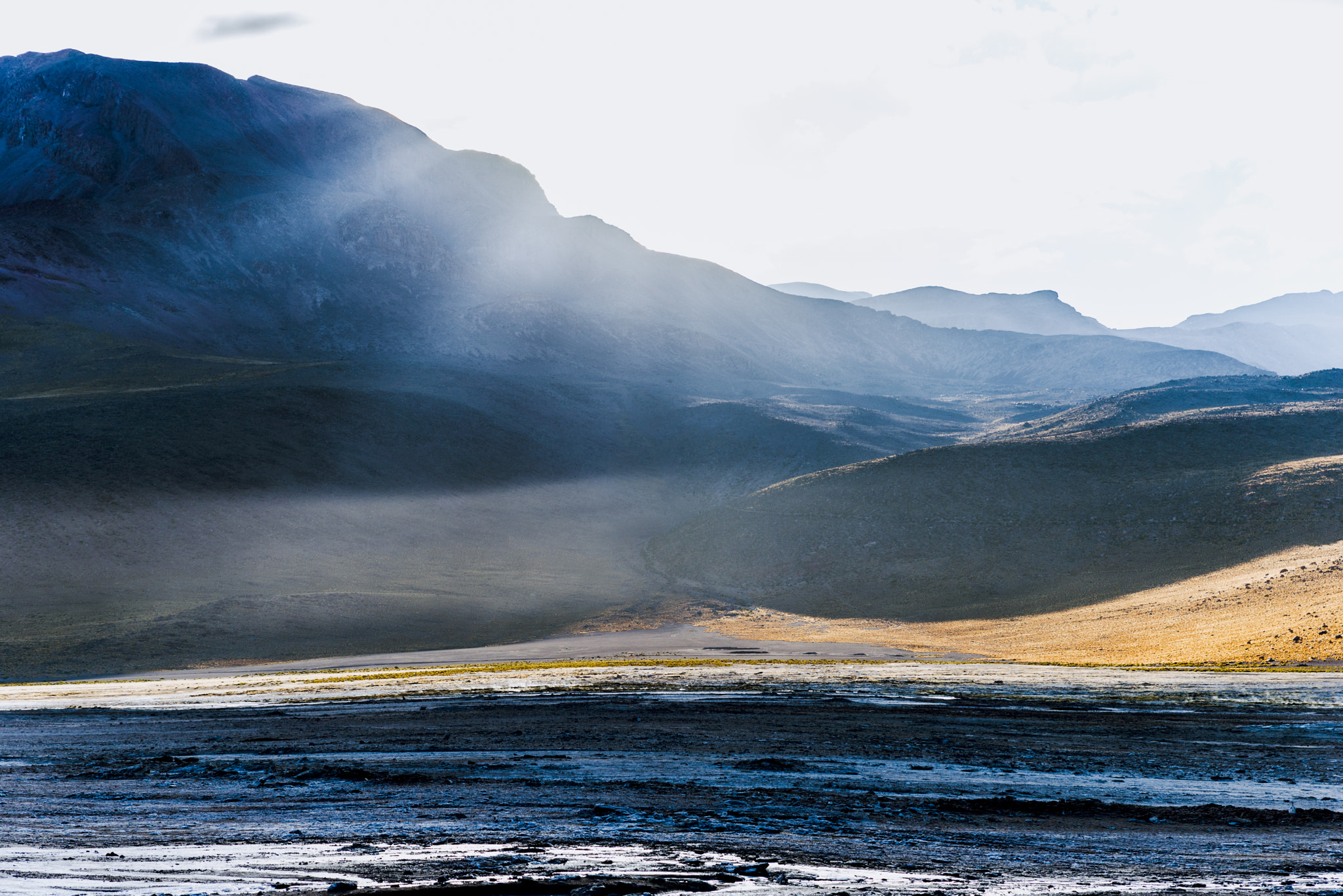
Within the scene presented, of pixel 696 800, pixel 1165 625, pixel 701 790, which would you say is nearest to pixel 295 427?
pixel 1165 625

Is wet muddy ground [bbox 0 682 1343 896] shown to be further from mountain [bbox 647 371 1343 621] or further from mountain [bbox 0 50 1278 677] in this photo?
mountain [bbox 647 371 1343 621]

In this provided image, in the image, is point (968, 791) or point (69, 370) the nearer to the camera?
point (968, 791)

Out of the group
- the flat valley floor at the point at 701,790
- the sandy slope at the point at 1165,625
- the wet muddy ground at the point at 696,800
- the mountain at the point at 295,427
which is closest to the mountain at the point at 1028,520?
the sandy slope at the point at 1165,625

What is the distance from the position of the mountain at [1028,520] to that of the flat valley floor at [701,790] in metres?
31.6

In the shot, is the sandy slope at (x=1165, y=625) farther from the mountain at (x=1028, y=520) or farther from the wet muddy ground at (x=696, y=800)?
the wet muddy ground at (x=696, y=800)

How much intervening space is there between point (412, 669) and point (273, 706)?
Result: 37.9ft

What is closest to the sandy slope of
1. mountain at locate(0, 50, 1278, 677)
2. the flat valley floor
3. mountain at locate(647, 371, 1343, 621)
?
mountain at locate(647, 371, 1343, 621)

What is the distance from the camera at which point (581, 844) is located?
10.0 meters

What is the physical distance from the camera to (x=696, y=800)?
39.3ft

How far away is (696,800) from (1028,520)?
55926 mm

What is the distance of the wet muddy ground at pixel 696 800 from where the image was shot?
8969 millimetres

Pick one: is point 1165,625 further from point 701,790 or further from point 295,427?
point 295,427

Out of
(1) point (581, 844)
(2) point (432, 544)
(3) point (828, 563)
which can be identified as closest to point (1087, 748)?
(1) point (581, 844)

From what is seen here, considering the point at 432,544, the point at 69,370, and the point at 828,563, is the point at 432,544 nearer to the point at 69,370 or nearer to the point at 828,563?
the point at 828,563
